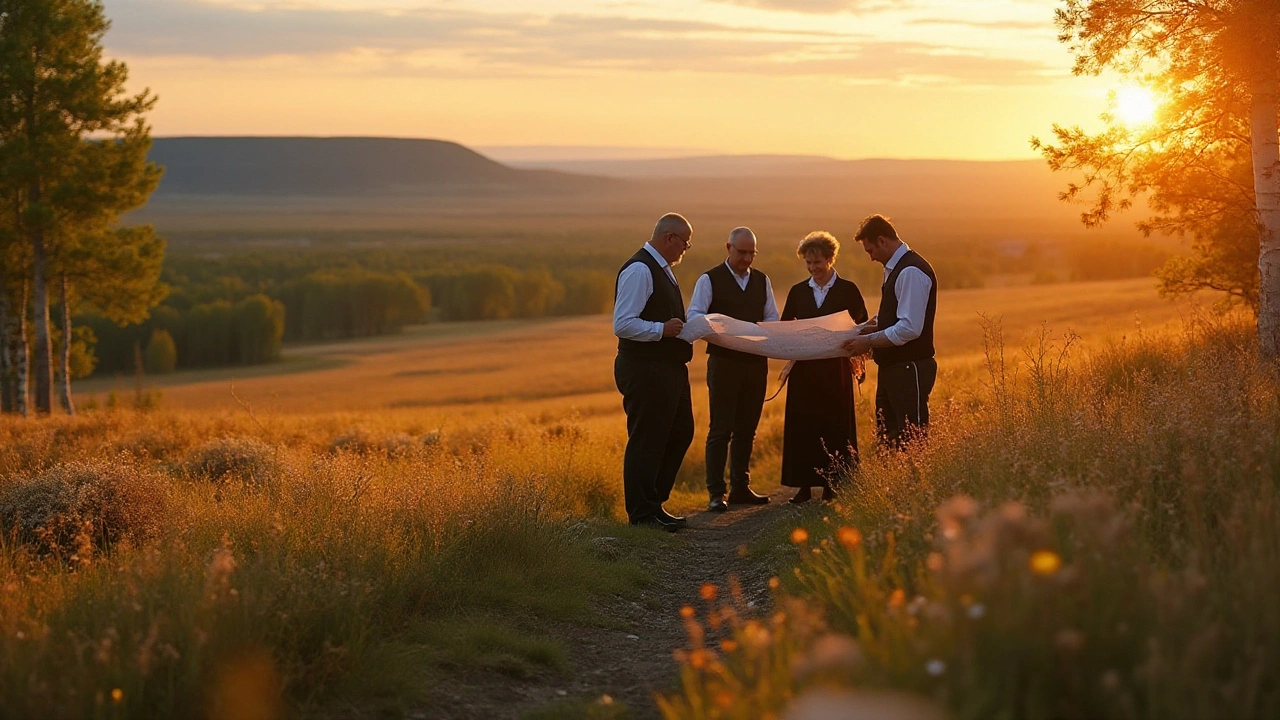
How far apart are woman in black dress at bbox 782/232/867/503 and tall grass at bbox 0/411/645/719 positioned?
71.9 inches

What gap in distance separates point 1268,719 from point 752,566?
16.7 ft

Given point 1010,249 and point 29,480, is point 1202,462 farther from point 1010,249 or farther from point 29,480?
point 1010,249

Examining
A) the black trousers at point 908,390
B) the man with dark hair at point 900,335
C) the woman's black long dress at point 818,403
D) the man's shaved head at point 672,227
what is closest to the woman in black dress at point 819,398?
the woman's black long dress at point 818,403

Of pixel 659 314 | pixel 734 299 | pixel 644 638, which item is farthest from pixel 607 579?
pixel 734 299

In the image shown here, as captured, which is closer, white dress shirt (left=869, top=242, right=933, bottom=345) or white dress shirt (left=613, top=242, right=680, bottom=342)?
white dress shirt (left=869, top=242, right=933, bottom=345)

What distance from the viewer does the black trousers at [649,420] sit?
955 cm

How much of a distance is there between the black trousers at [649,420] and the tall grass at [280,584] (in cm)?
56

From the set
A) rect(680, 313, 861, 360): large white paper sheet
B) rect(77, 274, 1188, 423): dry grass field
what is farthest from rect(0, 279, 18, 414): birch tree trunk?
rect(680, 313, 861, 360): large white paper sheet

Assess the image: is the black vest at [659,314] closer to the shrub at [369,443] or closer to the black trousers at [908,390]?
the black trousers at [908,390]

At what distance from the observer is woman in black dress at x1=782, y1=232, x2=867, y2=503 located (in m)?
10.6

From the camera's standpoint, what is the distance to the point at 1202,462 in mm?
5625

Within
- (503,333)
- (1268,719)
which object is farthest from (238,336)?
(1268,719)

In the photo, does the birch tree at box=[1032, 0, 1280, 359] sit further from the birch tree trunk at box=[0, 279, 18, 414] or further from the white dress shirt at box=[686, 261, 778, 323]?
the birch tree trunk at box=[0, 279, 18, 414]

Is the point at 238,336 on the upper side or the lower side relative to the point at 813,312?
lower
